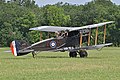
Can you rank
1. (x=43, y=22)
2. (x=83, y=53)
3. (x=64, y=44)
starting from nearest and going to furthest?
1. (x=83, y=53)
2. (x=64, y=44)
3. (x=43, y=22)

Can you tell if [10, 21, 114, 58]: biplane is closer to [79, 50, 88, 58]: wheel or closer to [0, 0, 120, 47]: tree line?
[79, 50, 88, 58]: wheel

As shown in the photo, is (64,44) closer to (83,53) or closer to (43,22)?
(83,53)

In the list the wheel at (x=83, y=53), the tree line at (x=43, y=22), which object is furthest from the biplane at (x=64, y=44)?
the tree line at (x=43, y=22)

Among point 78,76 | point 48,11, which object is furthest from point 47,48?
point 48,11

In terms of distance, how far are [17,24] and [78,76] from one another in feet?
273

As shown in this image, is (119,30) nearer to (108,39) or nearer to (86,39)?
(108,39)

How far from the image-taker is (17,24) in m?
99.0

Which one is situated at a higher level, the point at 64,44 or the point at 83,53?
the point at 64,44

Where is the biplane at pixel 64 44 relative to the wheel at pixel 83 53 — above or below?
above

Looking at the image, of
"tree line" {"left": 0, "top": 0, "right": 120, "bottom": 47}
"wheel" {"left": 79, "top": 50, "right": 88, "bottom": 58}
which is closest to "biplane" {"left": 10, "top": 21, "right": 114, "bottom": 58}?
"wheel" {"left": 79, "top": 50, "right": 88, "bottom": 58}

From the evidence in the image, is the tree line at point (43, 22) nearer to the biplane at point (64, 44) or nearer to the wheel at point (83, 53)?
the biplane at point (64, 44)

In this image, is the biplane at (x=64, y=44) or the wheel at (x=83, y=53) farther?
the wheel at (x=83, y=53)

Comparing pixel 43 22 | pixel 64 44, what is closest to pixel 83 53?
pixel 64 44

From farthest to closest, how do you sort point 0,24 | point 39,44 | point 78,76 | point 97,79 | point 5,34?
point 0,24 < point 5,34 < point 39,44 < point 78,76 < point 97,79
